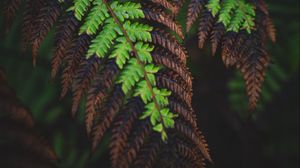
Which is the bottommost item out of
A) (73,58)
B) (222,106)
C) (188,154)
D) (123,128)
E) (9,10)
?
(222,106)

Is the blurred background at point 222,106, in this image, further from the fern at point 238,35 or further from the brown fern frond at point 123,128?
the brown fern frond at point 123,128

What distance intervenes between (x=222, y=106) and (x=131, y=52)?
2185 millimetres

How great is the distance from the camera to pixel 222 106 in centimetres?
301

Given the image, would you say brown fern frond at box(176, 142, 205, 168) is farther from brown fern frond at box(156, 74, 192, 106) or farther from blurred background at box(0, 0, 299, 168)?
blurred background at box(0, 0, 299, 168)

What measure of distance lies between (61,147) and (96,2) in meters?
1.58

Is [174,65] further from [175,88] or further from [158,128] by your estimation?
[158,128]

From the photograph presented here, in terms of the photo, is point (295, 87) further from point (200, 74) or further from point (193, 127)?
point (193, 127)

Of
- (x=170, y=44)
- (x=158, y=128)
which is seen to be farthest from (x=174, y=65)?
(x=158, y=128)

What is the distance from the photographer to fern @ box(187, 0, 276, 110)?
104 cm

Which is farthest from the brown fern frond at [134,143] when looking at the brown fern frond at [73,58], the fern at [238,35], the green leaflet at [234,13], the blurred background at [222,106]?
the blurred background at [222,106]

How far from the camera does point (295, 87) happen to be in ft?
10.1

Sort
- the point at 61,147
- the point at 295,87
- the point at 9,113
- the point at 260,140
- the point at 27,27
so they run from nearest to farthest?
the point at 9,113 → the point at 27,27 → the point at 61,147 → the point at 260,140 → the point at 295,87

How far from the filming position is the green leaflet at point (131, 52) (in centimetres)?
90

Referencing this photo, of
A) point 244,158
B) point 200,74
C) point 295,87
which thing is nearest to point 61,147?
point 200,74
